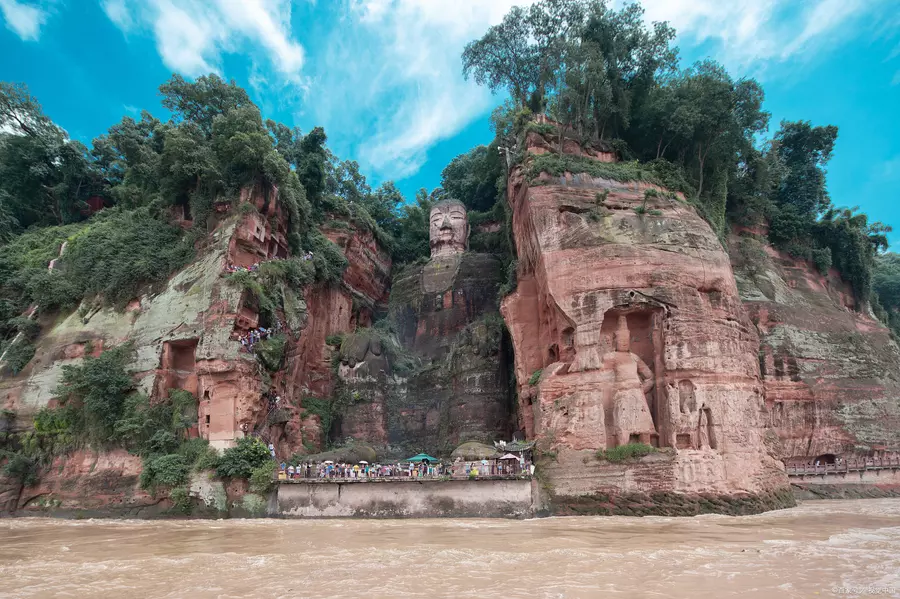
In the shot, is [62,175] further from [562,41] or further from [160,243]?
[562,41]

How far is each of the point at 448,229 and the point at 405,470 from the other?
2115cm

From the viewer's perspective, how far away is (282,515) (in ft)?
69.9

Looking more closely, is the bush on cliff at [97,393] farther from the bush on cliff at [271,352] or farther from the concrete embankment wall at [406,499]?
the concrete embankment wall at [406,499]

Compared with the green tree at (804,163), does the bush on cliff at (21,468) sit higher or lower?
lower

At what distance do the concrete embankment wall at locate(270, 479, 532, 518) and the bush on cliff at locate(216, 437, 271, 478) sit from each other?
1555 mm

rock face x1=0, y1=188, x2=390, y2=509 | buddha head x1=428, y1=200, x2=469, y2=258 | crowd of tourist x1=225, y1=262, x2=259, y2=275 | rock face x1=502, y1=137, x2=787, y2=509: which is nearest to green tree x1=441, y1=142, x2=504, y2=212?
buddha head x1=428, y1=200, x2=469, y2=258

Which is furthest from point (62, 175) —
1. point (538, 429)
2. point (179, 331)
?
point (538, 429)

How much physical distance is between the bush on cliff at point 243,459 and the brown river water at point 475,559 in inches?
154

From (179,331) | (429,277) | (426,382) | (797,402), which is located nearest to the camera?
(179,331)

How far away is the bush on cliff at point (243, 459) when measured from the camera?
22.0 meters

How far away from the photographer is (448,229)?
40000 mm

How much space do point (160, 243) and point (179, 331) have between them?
653 cm

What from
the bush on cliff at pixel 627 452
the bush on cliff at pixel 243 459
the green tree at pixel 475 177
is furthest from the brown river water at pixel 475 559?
the green tree at pixel 475 177

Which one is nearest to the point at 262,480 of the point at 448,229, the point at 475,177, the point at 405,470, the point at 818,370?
the point at 405,470
